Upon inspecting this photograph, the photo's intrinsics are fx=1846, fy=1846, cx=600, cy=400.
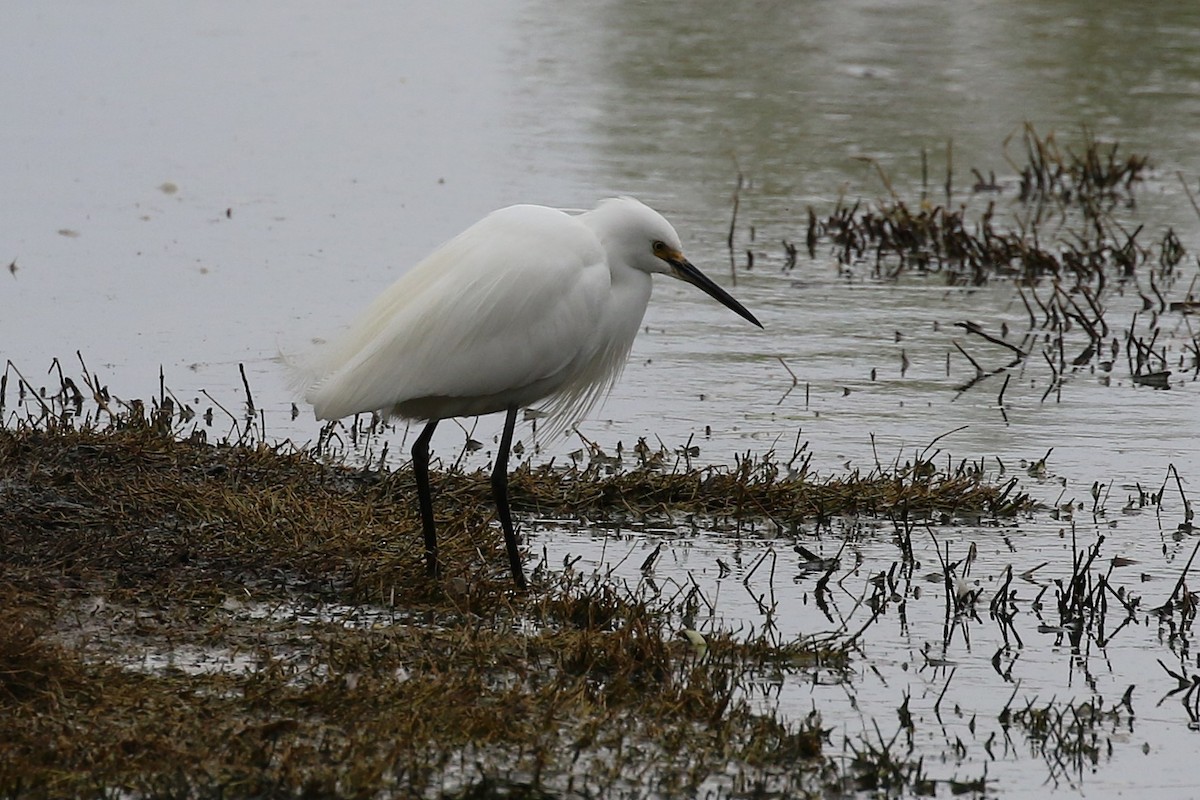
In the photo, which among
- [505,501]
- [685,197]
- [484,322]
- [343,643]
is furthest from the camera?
[685,197]

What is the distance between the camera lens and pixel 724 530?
249 inches

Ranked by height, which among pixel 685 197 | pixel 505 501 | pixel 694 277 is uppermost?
pixel 694 277

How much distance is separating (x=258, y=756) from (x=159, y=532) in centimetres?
170

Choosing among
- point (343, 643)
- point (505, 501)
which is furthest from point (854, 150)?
point (343, 643)

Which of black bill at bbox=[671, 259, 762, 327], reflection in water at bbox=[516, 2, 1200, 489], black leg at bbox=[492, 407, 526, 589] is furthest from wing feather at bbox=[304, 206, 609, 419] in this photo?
reflection in water at bbox=[516, 2, 1200, 489]

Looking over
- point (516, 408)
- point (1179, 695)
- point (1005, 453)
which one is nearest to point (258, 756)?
point (516, 408)

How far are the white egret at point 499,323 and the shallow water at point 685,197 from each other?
2.38 ft

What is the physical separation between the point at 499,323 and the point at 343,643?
112 cm

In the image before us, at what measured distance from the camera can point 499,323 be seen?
5410mm

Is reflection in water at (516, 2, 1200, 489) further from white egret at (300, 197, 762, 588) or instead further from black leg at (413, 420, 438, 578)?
black leg at (413, 420, 438, 578)

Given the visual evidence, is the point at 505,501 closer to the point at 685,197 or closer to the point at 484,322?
the point at 484,322

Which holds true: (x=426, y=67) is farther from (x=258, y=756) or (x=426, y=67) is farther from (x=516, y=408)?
(x=258, y=756)

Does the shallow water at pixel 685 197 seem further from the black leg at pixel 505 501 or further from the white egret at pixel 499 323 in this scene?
the white egret at pixel 499 323

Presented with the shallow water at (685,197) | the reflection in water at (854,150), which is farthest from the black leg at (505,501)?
the reflection in water at (854,150)
